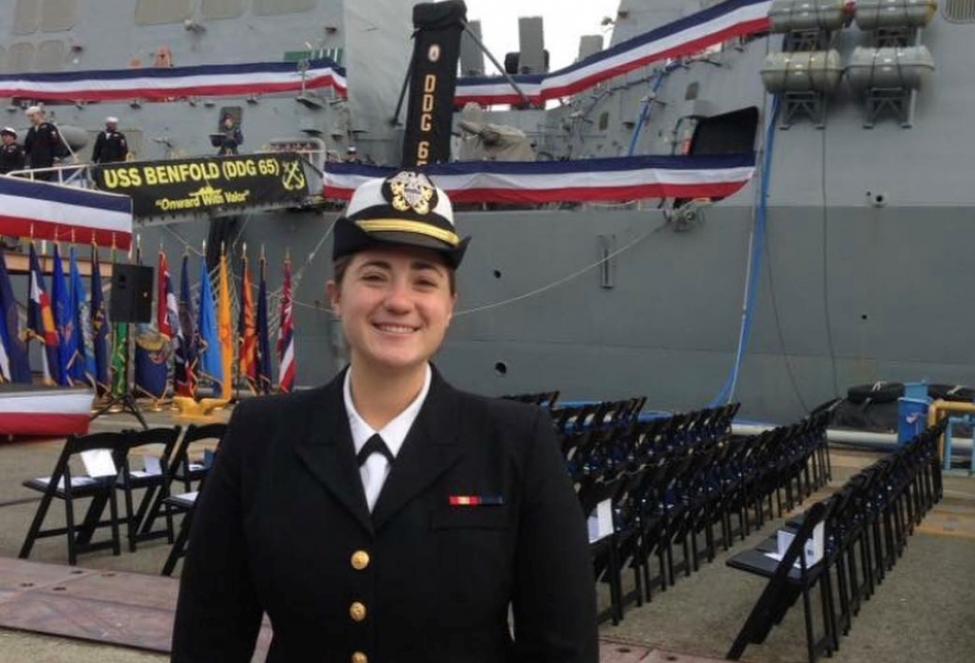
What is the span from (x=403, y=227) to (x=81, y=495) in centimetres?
458

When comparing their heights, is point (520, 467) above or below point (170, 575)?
above

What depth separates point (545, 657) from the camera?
1.62 m

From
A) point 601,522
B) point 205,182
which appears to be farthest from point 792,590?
point 205,182

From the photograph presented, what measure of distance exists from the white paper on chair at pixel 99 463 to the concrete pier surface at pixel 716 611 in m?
0.43

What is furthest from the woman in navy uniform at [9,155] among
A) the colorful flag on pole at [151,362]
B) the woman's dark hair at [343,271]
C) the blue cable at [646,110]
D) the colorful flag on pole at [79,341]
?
the woman's dark hair at [343,271]

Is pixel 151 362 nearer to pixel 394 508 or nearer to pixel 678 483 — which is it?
pixel 678 483

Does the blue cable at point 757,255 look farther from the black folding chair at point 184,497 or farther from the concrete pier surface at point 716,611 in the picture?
the black folding chair at point 184,497

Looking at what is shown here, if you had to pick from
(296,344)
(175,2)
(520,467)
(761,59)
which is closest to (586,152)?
(761,59)

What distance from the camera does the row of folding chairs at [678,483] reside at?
190 inches

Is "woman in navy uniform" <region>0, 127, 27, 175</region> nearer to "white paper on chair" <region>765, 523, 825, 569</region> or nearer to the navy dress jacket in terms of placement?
"white paper on chair" <region>765, 523, 825, 569</region>

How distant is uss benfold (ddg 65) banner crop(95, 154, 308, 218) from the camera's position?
500 inches

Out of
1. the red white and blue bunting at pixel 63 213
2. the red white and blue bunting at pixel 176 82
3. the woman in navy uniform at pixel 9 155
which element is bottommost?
the red white and blue bunting at pixel 63 213

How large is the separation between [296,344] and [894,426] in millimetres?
7536

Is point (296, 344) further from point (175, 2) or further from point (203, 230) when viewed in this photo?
point (175, 2)
